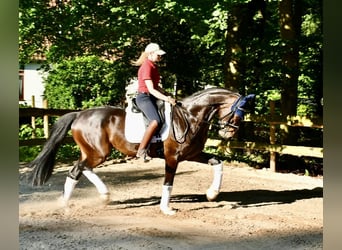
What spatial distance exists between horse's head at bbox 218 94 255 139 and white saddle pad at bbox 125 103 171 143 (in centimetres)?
47

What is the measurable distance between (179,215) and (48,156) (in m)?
1.25

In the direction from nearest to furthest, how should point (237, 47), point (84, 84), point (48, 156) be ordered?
point (48, 156) → point (84, 84) → point (237, 47)

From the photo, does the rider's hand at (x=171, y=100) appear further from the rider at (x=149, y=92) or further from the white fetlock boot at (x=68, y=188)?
the white fetlock boot at (x=68, y=188)

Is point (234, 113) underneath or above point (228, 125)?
above

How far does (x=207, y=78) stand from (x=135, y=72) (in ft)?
4.80

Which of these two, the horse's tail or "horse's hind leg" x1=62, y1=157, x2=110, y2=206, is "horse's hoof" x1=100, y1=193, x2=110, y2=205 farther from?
the horse's tail

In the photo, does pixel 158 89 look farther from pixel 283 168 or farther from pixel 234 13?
pixel 283 168

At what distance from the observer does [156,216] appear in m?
3.89

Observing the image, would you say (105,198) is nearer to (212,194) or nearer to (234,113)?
(212,194)

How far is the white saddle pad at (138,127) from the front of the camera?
13.0 feet

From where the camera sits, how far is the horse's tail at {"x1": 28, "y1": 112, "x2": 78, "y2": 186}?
387 centimetres

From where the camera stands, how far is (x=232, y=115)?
12.7ft

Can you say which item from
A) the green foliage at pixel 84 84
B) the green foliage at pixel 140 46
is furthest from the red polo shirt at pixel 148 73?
the green foliage at pixel 84 84

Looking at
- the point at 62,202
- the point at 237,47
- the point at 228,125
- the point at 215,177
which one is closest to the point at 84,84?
the point at 237,47
